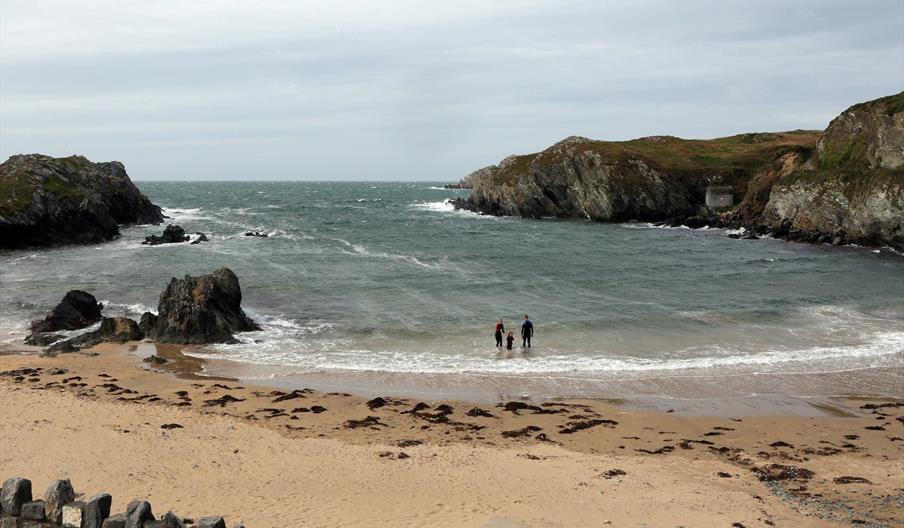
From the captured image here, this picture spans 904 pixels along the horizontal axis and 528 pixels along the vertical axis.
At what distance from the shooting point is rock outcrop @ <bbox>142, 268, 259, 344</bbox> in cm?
3112

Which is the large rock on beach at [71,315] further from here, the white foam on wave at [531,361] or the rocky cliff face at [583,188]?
the rocky cliff face at [583,188]

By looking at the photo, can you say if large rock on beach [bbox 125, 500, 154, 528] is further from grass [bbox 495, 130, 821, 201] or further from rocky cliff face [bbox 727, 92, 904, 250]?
grass [bbox 495, 130, 821, 201]

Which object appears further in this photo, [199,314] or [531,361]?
[199,314]

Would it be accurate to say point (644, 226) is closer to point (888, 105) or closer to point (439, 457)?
point (888, 105)

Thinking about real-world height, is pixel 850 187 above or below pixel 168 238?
above

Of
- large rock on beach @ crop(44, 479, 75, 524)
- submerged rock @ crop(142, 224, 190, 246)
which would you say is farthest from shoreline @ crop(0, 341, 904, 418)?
submerged rock @ crop(142, 224, 190, 246)

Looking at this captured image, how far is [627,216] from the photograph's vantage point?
3991 inches

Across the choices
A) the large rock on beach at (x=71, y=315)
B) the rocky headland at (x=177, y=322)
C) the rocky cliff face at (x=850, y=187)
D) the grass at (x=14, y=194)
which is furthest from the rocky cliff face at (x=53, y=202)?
the rocky cliff face at (x=850, y=187)

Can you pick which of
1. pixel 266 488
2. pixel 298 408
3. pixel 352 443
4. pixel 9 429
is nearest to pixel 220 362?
pixel 298 408

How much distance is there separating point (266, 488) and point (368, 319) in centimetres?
2048

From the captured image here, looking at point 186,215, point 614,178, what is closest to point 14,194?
point 186,215

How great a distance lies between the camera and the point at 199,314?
103 feet

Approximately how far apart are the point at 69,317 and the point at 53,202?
4404 cm

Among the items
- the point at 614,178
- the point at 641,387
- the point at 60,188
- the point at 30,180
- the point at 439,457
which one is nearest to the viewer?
the point at 439,457
